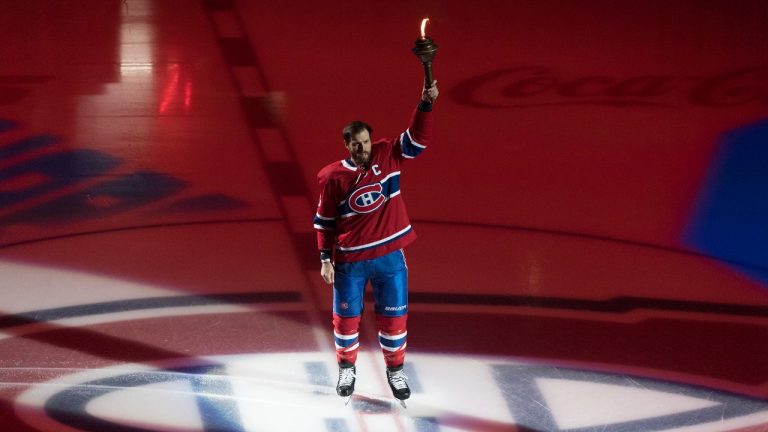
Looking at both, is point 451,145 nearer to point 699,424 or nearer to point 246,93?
point 246,93

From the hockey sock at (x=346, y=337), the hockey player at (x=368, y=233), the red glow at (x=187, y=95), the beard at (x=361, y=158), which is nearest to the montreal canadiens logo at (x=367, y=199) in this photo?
the hockey player at (x=368, y=233)

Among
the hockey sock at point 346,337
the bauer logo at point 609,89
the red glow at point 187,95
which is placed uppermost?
the bauer logo at point 609,89

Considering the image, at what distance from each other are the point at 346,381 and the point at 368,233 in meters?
0.82

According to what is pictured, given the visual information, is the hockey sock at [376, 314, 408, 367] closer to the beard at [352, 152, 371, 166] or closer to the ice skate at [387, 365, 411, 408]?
the ice skate at [387, 365, 411, 408]

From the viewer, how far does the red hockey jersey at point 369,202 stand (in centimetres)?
441

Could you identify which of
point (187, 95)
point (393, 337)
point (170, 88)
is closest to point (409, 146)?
point (393, 337)

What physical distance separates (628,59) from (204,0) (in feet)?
15.4

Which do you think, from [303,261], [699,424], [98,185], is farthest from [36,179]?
[699,424]

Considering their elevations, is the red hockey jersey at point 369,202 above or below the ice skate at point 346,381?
above

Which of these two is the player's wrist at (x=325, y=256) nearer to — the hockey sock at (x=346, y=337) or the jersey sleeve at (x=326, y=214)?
the jersey sleeve at (x=326, y=214)

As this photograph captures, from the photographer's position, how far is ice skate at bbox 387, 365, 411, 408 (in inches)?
184

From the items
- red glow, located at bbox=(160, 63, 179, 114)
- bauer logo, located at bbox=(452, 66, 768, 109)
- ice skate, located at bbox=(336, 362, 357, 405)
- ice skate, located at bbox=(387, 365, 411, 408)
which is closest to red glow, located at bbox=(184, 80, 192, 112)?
red glow, located at bbox=(160, 63, 179, 114)

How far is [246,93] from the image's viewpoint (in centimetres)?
848

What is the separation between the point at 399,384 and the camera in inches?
186
